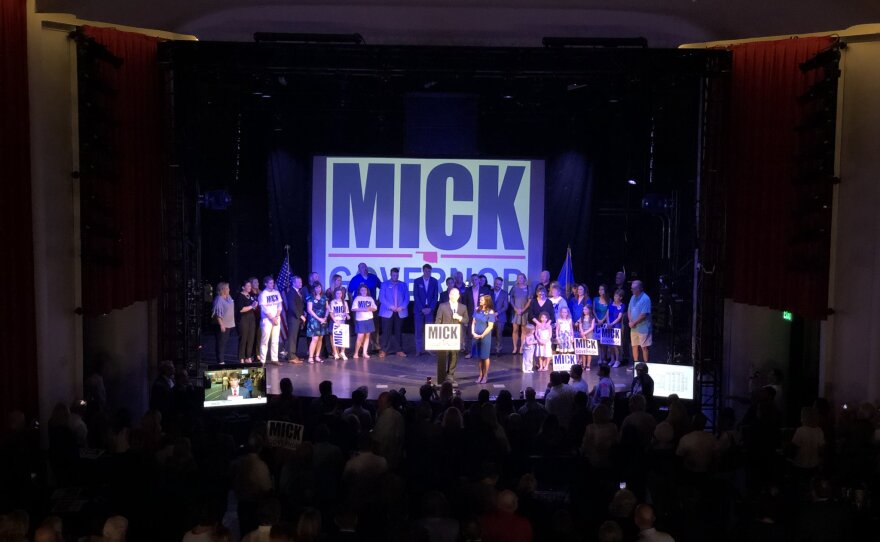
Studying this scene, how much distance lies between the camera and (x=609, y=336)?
14453 millimetres

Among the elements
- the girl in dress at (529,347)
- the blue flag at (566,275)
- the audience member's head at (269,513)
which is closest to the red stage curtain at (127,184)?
the audience member's head at (269,513)

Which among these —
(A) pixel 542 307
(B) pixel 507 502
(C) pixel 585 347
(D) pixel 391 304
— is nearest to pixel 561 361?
(C) pixel 585 347

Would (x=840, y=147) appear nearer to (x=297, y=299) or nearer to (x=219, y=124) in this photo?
(x=297, y=299)

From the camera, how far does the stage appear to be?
13008 mm

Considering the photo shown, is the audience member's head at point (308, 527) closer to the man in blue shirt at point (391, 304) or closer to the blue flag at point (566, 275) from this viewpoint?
the man in blue shirt at point (391, 304)

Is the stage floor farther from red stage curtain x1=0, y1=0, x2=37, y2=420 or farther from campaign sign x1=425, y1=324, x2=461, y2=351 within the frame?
red stage curtain x1=0, y1=0, x2=37, y2=420

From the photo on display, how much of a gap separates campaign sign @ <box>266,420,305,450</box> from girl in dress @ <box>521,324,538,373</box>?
6703 mm

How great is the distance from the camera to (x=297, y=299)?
14703 mm

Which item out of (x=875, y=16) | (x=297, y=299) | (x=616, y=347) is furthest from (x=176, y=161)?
(x=875, y=16)

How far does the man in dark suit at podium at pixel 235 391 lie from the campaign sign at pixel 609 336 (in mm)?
6461

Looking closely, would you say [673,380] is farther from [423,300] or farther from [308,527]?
[308,527]

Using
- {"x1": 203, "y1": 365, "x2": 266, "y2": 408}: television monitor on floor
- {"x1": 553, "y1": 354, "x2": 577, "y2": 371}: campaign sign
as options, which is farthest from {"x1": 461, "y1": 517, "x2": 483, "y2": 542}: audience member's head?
{"x1": 553, "y1": 354, "x2": 577, "y2": 371}: campaign sign

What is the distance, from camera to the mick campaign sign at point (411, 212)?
16641 mm

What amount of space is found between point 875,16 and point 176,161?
8.25 m
